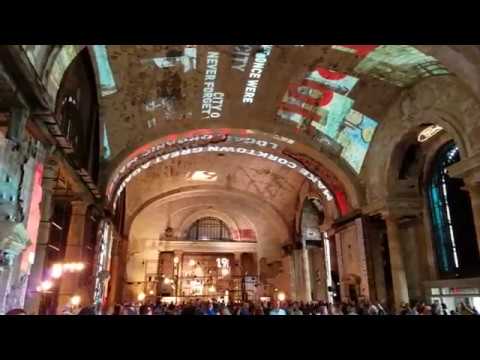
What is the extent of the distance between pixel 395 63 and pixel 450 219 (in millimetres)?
5327

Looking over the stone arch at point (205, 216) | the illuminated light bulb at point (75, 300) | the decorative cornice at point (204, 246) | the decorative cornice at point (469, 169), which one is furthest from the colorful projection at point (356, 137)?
the stone arch at point (205, 216)

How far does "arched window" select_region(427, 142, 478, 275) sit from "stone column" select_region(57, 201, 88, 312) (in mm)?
11134

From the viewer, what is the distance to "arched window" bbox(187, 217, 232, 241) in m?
24.6

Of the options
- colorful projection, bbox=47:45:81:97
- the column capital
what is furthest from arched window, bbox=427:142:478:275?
the column capital

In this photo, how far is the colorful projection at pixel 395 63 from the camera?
9.94 m

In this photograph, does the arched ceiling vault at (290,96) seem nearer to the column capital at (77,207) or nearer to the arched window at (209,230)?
the column capital at (77,207)

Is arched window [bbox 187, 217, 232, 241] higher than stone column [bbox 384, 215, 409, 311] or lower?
higher

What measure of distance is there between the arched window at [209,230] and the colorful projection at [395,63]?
51.9 ft

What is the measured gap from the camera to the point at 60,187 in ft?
35.3

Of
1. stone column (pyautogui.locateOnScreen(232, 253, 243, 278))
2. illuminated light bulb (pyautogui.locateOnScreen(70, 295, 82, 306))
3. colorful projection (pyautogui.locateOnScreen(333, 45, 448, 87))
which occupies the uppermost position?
colorful projection (pyautogui.locateOnScreen(333, 45, 448, 87))

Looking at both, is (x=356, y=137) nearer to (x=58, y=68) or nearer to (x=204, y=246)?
(x=58, y=68)

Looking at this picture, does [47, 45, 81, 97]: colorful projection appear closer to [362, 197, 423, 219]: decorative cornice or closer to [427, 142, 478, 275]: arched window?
[362, 197, 423, 219]: decorative cornice

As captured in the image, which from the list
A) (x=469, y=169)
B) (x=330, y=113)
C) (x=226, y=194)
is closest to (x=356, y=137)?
(x=330, y=113)
